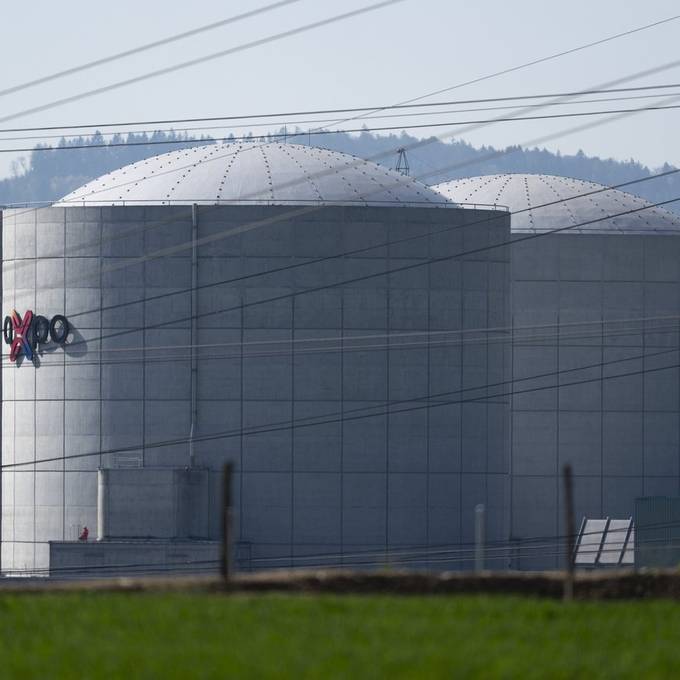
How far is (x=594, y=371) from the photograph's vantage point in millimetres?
75250

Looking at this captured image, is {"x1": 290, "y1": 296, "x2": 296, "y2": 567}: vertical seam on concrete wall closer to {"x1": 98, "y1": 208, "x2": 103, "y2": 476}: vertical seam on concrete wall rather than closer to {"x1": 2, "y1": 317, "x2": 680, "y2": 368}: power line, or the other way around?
{"x1": 2, "y1": 317, "x2": 680, "y2": 368}: power line

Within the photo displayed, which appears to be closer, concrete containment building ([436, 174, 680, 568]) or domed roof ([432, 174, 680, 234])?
concrete containment building ([436, 174, 680, 568])

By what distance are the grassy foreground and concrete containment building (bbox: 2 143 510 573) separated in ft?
131

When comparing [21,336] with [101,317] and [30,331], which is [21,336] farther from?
[101,317]

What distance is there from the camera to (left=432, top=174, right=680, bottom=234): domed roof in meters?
78.6

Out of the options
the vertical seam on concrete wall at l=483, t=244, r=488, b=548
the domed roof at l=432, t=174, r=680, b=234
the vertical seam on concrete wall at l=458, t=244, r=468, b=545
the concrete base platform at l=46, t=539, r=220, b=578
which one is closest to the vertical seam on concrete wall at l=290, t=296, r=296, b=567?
the concrete base platform at l=46, t=539, r=220, b=578

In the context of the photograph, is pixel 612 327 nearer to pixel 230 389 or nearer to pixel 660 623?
pixel 230 389

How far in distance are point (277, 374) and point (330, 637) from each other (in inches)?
1769

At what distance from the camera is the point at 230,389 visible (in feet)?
214

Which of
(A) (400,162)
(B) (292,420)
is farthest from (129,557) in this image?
(A) (400,162)

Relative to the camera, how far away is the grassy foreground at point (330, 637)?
719 inches

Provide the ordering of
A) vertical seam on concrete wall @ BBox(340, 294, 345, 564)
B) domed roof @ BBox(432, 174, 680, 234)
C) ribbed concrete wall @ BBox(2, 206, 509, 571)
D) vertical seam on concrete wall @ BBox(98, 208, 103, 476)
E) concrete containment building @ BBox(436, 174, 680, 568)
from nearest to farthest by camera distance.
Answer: ribbed concrete wall @ BBox(2, 206, 509, 571) → vertical seam on concrete wall @ BBox(340, 294, 345, 564) → vertical seam on concrete wall @ BBox(98, 208, 103, 476) → concrete containment building @ BBox(436, 174, 680, 568) → domed roof @ BBox(432, 174, 680, 234)

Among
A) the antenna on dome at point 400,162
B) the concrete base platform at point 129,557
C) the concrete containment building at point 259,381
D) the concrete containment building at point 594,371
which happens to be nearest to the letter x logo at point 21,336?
the concrete containment building at point 259,381

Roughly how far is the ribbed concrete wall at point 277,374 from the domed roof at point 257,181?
1.73m
